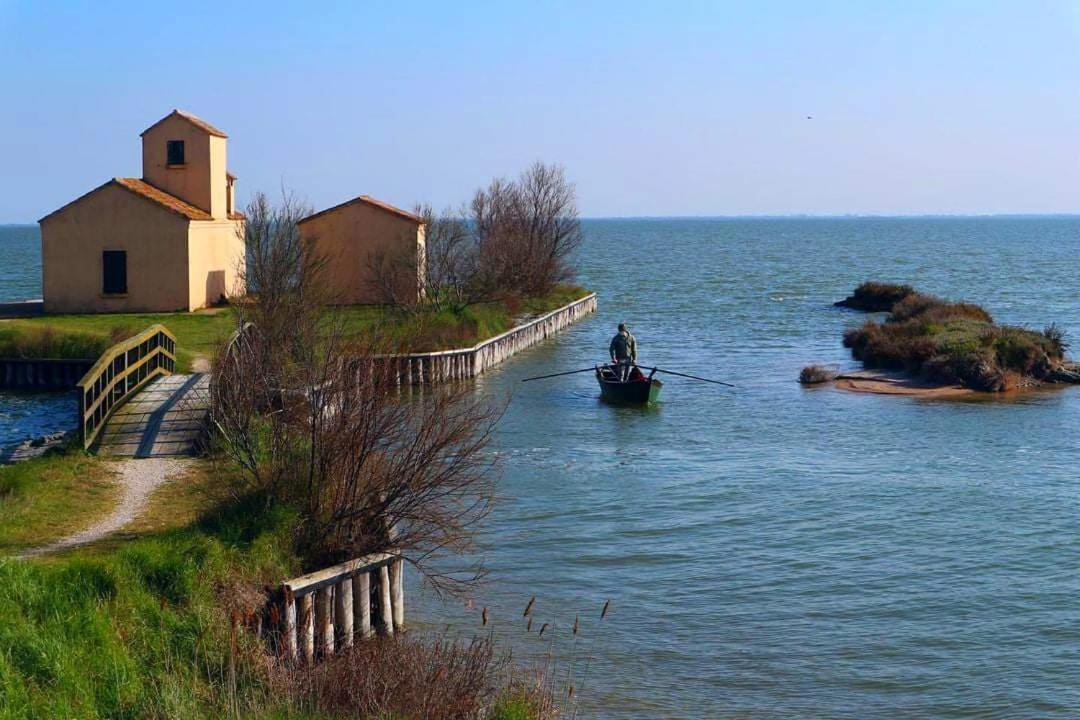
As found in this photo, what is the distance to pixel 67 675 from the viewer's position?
11.4 m

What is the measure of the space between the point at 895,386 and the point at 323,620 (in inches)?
1068

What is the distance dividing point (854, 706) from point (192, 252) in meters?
30.9

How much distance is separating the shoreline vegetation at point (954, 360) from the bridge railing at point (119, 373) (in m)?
19.2

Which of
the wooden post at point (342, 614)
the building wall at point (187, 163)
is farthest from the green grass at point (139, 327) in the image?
the wooden post at point (342, 614)

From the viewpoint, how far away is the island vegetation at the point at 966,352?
37.8 m

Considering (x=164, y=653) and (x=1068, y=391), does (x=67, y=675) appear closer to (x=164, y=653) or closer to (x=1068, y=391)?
(x=164, y=653)

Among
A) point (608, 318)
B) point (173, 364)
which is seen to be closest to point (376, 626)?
point (173, 364)

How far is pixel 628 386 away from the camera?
34.0 metres

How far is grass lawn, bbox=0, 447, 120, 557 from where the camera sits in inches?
627

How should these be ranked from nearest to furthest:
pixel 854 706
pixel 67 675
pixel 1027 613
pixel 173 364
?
1. pixel 67 675
2. pixel 854 706
3. pixel 1027 613
4. pixel 173 364

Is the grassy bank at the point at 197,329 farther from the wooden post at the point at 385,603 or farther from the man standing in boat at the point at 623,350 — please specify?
the wooden post at the point at 385,603

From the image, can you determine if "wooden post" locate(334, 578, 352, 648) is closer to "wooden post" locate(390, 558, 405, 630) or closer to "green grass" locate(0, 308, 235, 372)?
"wooden post" locate(390, 558, 405, 630)

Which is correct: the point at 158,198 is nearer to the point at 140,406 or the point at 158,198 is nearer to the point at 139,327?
the point at 139,327

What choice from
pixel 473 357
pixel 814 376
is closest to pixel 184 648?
pixel 473 357
